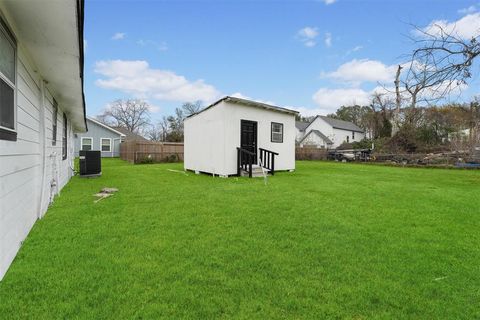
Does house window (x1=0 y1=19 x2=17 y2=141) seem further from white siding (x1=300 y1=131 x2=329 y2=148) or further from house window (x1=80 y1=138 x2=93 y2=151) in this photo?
white siding (x1=300 y1=131 x2=329 y2=148)

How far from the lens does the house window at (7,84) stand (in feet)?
8.21

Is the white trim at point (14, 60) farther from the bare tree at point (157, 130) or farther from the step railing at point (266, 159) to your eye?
the bare tree at point (157, 130)

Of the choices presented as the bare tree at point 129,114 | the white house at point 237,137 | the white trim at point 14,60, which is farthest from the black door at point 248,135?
the bare tree at point 129,114

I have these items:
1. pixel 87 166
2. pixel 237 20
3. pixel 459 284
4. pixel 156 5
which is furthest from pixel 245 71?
pixel 459 284

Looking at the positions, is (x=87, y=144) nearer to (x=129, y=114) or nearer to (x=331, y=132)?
(x=129, y=114)

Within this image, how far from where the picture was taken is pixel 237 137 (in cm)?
1041

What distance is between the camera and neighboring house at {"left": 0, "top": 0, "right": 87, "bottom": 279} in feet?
8.08

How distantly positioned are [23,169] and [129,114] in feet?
144

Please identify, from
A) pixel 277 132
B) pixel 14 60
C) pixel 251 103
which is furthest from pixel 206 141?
pixel 14 60

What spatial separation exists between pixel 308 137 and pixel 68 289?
38.0 meters

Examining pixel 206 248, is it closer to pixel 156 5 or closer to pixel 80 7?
pixel 80 7

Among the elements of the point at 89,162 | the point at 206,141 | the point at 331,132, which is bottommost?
the point at 89,162

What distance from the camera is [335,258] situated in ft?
9.31

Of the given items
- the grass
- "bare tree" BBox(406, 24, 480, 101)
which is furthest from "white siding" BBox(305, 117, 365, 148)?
the grass
